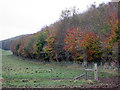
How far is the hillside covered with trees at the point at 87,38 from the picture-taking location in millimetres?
19234

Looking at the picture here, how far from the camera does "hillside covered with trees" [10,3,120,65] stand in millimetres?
19234

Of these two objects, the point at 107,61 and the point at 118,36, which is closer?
the point at 118,36

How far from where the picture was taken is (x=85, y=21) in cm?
3009

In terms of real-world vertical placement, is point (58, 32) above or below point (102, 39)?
above

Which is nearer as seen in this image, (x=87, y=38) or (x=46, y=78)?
(x=46, y=78)

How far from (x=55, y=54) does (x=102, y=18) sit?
14782 millimetres

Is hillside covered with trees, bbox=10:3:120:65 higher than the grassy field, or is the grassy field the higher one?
hillside covered with trees, bbox=10:3:120:65

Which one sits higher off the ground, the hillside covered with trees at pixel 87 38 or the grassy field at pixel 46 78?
the hillside covered with trees at pixel 87 38

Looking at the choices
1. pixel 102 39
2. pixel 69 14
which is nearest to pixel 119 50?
pixel 102 39

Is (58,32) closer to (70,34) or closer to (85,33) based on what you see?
(70,34)

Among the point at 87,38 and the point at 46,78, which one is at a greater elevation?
the point at 87,38

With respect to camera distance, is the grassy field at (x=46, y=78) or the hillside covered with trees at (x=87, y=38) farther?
the hillside covered with trees at (x=87, y=38)

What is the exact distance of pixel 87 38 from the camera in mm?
24453

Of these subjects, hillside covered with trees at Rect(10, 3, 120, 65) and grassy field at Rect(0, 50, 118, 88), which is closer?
grassy field at Rect(0, 50, 118, 88)
